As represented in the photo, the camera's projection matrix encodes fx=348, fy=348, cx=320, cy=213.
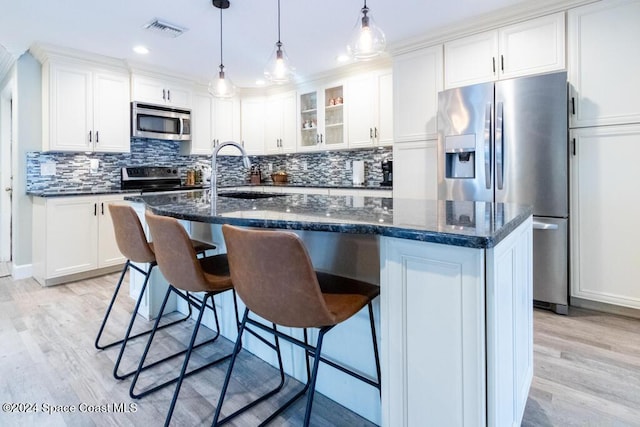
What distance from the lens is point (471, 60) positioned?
10.1 feet

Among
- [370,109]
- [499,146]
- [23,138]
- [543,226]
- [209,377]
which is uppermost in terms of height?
[370,109]

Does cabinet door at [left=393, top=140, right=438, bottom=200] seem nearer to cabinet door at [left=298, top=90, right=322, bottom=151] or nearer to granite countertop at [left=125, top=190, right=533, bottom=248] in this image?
cabinet door at [left=298, top=90, right=322, bottom=151]

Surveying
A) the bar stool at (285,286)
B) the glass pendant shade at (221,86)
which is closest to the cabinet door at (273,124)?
the glass pendant shade at (221,86)

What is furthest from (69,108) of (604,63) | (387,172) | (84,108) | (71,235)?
(604,63)

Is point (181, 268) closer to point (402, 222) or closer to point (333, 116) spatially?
point (402, 222)

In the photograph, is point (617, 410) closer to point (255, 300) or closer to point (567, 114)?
point (255, 300)

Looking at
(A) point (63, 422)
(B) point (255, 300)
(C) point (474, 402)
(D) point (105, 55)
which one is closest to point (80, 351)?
(A) point (63, 422)

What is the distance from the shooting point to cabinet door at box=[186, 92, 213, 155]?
15.4 feet

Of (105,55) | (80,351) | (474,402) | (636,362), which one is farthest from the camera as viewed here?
(105,55)

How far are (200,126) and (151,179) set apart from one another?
3.24 feet

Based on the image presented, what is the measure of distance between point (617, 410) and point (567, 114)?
1.93 m

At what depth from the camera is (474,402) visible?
3.08 ft

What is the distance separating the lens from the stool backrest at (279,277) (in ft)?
3.48

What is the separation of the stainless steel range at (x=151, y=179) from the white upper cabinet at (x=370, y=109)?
7.37 ft
